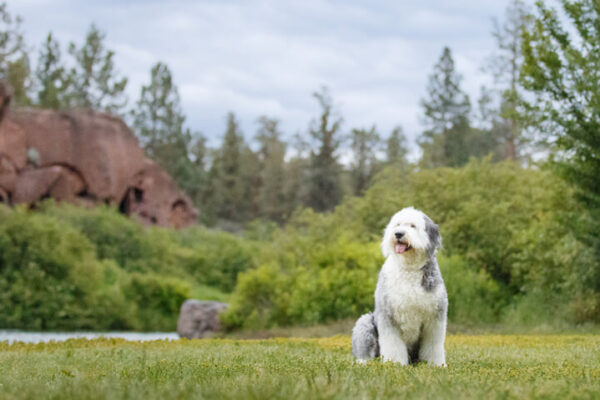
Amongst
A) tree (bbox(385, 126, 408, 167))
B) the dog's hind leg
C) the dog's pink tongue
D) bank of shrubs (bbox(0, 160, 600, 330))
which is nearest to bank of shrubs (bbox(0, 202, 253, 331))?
bank of shrubs (bbox(0, 160, 600, 330))

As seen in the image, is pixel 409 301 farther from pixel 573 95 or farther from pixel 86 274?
pixel 86 274

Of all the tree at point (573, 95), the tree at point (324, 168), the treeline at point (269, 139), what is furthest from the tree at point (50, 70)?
the tree at point (573, 95)

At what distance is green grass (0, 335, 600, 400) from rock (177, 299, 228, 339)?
11.4 metres

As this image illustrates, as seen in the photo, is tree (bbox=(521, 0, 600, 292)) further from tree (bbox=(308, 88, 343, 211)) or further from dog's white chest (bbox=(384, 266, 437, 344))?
tree (bbox=(308, 88, 343, 211))

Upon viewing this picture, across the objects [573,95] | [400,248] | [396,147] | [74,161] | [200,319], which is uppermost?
A: [396,147]

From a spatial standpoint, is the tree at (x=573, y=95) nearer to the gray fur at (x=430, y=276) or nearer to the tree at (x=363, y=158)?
the gray fur at (x=430, y=276)

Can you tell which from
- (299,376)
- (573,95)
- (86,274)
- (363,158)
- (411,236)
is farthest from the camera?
(363,158)

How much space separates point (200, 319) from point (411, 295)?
1605cm

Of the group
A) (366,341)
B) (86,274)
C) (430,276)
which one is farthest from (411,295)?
(86,274)

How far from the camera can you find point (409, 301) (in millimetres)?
7129

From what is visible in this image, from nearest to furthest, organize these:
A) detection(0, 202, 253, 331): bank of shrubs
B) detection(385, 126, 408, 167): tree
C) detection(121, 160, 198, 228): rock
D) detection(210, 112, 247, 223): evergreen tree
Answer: detection(0, 202, 253, 331): bank of shrubs → detection(121, 160, 198, 228): rock → detection(385, 126, 408, 167): tree → detection(210, 112, 247, 223): evergreen tree

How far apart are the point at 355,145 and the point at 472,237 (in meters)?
36.3

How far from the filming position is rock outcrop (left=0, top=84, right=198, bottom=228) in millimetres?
37031

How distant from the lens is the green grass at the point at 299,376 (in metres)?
4.41
